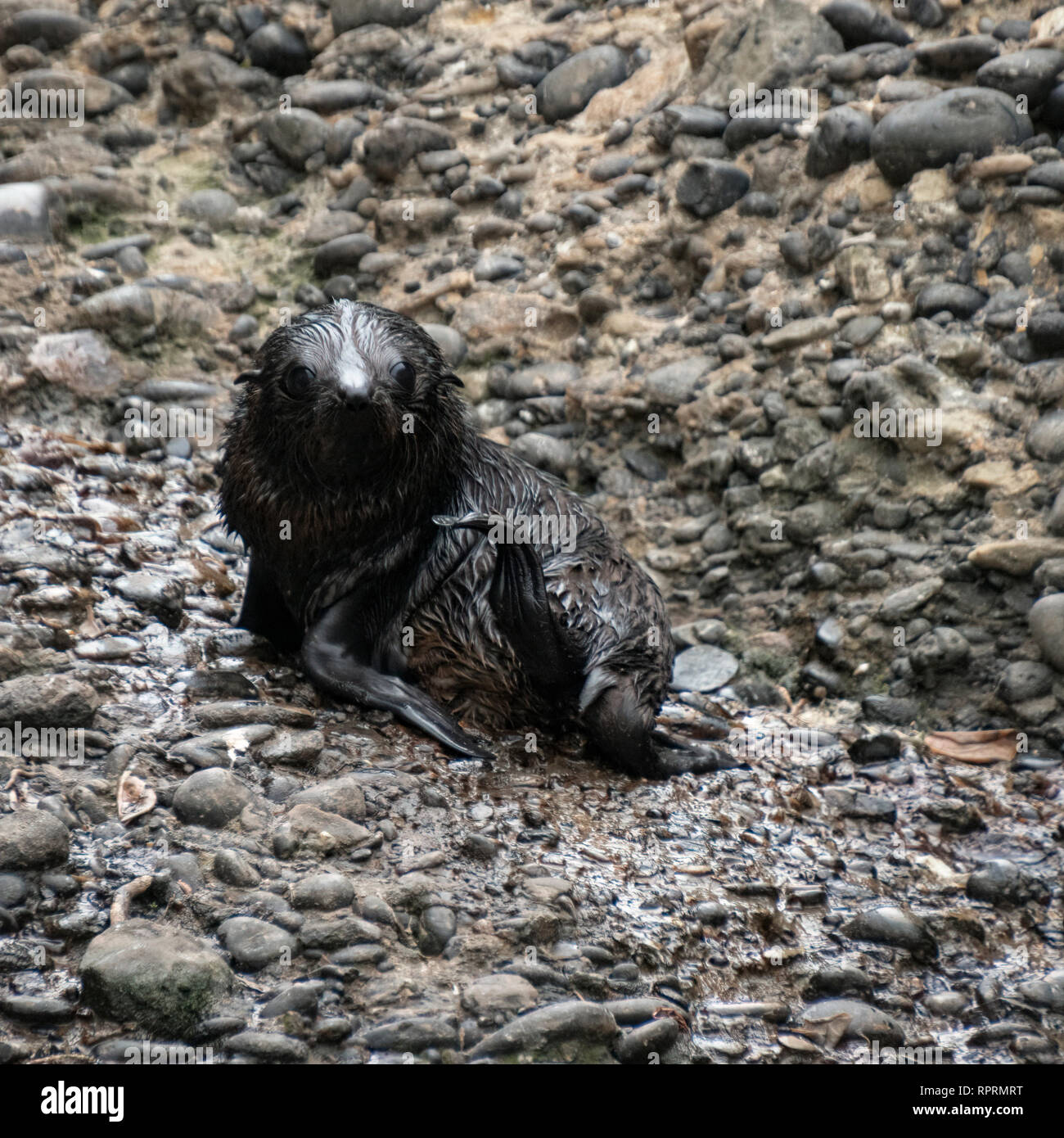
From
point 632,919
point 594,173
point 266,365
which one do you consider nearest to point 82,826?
point 632,919

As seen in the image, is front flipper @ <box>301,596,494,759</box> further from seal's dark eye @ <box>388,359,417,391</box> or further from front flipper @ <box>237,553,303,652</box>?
seal's dark eye @ <box>388,359,417,391</box>

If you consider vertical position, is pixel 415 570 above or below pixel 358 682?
above

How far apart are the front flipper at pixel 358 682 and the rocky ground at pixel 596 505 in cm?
9

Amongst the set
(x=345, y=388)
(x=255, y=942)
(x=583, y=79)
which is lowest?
Result: (x=255, y=942)

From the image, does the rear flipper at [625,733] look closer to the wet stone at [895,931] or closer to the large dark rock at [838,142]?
the wet stone at [895,931]

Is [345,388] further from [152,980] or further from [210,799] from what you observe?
[152,980]

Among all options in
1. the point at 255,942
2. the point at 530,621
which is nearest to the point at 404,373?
the point at 530,621

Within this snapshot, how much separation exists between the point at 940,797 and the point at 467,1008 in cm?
265

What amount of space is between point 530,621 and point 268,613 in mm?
1169

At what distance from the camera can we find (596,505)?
7.25 m

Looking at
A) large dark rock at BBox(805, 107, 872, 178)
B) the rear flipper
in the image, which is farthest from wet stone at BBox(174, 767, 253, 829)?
large dark rock at BBox(805, 107, 872, 178)

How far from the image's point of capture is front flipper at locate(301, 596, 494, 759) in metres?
4.79

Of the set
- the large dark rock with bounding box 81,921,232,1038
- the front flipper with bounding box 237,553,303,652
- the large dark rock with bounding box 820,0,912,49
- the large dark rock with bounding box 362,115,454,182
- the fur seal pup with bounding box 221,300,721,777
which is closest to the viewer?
the large dark rock with bounding box 81,921,232,1038

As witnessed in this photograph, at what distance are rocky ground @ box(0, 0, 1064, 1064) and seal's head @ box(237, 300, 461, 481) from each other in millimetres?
931
